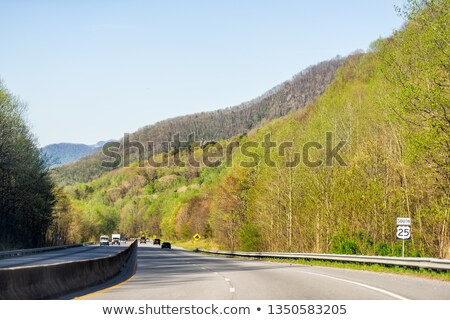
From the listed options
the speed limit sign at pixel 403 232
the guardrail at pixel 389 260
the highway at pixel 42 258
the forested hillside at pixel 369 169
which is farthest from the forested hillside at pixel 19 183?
the speed limit sign at pixel 403 232

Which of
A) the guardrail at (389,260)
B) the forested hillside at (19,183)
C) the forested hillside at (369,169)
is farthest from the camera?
the forested hillside at (19,183)

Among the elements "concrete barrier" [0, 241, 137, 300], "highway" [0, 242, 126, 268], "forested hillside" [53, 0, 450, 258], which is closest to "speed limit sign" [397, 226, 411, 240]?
"forested hillside" [53, 0, 450, 258]

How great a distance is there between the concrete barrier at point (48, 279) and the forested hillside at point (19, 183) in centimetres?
4729

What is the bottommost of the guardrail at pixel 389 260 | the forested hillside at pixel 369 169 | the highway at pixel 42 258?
the highway at pixel 42 258

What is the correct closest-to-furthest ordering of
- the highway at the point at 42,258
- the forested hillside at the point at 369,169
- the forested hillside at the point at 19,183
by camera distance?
the forested hillside at the point at 369,169
the highway at the point at 42,258
the forested hillside at the point at 19,183

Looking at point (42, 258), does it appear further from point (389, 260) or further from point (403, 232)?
point (403, 232)

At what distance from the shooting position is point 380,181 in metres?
48.1

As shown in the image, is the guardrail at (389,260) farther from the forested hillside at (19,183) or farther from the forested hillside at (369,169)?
the forested hillside at (19,183)

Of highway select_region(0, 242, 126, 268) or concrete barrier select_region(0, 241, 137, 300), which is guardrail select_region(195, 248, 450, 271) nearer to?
concrete barrier select_region(0, 241, 137, 300)

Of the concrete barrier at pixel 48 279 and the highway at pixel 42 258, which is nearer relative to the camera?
the concrete barrier at pixel 48 279

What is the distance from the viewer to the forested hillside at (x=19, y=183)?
68.5m

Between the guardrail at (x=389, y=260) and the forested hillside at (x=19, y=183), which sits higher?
the forested hillside at (x=19, y=183)

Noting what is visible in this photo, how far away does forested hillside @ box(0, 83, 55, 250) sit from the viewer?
68.5 m

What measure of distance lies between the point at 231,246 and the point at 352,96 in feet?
95.6
